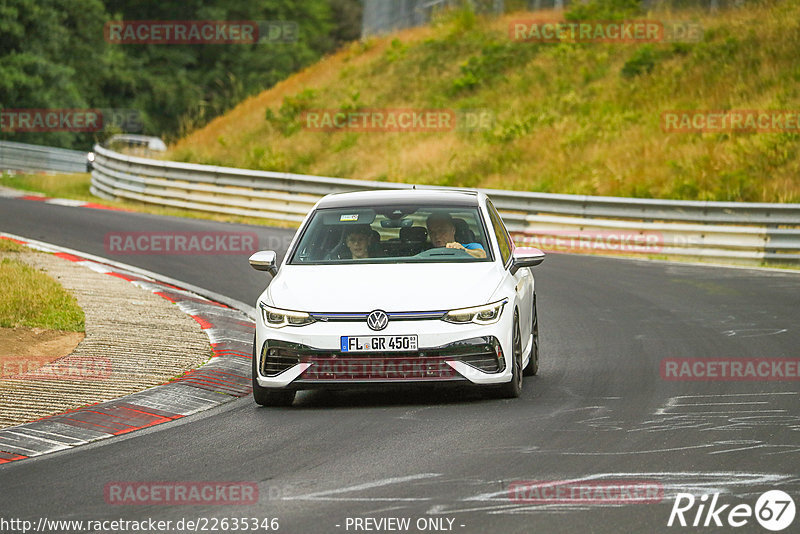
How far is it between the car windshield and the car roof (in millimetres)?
66

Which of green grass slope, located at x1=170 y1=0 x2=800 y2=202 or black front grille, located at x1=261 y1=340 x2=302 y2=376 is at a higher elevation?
green grass slope, located at x1=170 y1=0 x2=800 y2=202

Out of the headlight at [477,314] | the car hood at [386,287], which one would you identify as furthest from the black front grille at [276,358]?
the headlight at [477,314]

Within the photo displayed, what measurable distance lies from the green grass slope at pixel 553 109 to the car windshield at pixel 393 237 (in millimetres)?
15071

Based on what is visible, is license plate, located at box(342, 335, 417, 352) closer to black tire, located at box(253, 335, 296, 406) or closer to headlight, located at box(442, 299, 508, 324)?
headlight, located at box(442, 299, 508, 324)

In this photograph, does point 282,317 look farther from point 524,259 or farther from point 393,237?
point 524,259

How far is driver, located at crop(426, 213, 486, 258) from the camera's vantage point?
9.88 meters

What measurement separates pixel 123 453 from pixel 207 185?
20687mm

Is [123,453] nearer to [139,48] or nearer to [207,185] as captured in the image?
[207,185]

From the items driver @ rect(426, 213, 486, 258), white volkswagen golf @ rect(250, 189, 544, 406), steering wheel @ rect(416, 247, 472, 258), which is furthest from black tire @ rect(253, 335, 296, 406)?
driver @ rect(426, 213, 486, 258)

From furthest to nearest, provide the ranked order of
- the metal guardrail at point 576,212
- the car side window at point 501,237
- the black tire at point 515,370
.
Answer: the metal guardrail at point 576,212, the car side window at point 501,237, the black tire at point 515,370

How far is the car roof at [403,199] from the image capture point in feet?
33.9

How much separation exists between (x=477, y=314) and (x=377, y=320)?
732 mm

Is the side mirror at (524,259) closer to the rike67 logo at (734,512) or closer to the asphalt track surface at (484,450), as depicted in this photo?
the asphalt track surface at (484,450)

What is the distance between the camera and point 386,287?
8914mm
